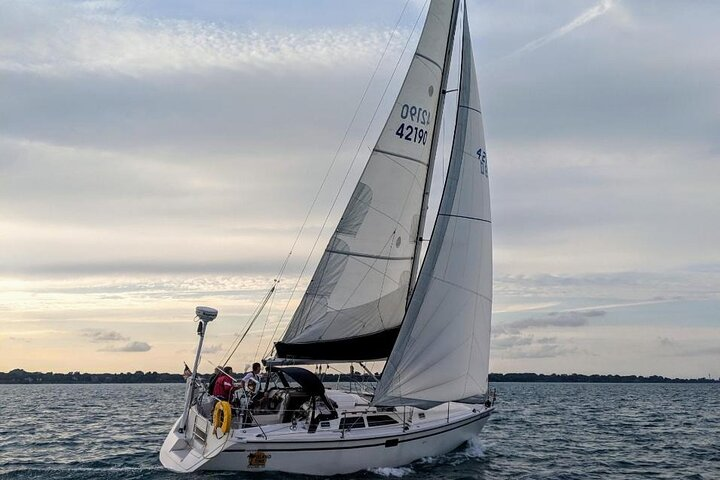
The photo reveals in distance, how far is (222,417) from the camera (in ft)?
47.9

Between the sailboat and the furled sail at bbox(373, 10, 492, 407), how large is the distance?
31 millimetres

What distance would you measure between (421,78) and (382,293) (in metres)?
6.12

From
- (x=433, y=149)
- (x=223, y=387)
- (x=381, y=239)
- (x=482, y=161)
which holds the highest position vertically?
(x=433, y=149)

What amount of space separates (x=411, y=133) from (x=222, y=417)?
9234 millimetres

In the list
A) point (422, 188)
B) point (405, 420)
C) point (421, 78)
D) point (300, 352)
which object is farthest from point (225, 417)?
point (421, 78)

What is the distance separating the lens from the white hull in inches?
567

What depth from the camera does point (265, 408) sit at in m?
16.8

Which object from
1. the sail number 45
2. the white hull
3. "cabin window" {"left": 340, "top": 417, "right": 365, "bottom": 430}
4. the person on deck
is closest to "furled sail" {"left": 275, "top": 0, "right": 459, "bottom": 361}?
the person on deck

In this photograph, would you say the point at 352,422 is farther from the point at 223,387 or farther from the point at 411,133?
the point at 411,133

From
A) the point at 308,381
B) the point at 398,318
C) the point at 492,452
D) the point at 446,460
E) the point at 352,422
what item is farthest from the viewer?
the point at 492,452

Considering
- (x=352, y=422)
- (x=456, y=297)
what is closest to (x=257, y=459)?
(x=352, y=422)

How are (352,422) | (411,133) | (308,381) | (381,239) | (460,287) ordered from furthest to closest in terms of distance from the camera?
(411,133), (381,239), (460,287), (352,422), (308,381)

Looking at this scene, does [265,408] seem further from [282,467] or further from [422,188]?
[422,188]

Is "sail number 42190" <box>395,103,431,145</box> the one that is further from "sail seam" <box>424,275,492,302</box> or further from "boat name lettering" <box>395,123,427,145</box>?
"sail seam" <box>424,275,492,302</box>
